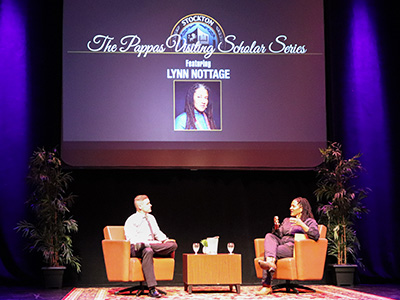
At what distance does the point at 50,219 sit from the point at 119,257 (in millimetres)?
1168

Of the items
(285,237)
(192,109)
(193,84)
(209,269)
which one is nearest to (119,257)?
(209,269)

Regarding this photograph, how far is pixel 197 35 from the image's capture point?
7.17m

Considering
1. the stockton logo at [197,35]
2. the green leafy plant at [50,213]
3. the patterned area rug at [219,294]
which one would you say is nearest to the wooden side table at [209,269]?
the patterned area rug at [219,294]

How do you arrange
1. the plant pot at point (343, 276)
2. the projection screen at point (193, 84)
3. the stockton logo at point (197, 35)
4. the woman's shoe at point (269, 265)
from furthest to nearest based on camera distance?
the stockton logo at point (197, 35) < the projection screen at point (193, 84) < the plant pot at point (343, 276) < the woman's shoe at point (269, 265)

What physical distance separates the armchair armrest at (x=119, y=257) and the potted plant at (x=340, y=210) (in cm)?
247

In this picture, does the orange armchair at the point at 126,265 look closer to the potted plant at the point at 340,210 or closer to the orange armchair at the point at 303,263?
the orange armchair at the point at 303,263

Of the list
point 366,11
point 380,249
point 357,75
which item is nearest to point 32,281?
point 380,249

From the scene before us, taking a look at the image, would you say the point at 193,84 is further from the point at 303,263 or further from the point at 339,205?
the point at 303,263

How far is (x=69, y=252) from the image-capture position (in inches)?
260

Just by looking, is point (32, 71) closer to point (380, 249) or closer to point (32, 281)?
point (32, 281)

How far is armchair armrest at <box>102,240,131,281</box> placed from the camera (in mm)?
5816

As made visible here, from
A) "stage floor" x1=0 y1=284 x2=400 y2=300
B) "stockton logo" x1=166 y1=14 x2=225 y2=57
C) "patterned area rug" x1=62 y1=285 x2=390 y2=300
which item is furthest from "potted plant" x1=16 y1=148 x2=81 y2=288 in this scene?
"stockton logo" x1=166 y1=14 x2=225 y2=57

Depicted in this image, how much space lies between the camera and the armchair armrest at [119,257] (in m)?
5.82

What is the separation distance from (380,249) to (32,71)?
16.0ft
